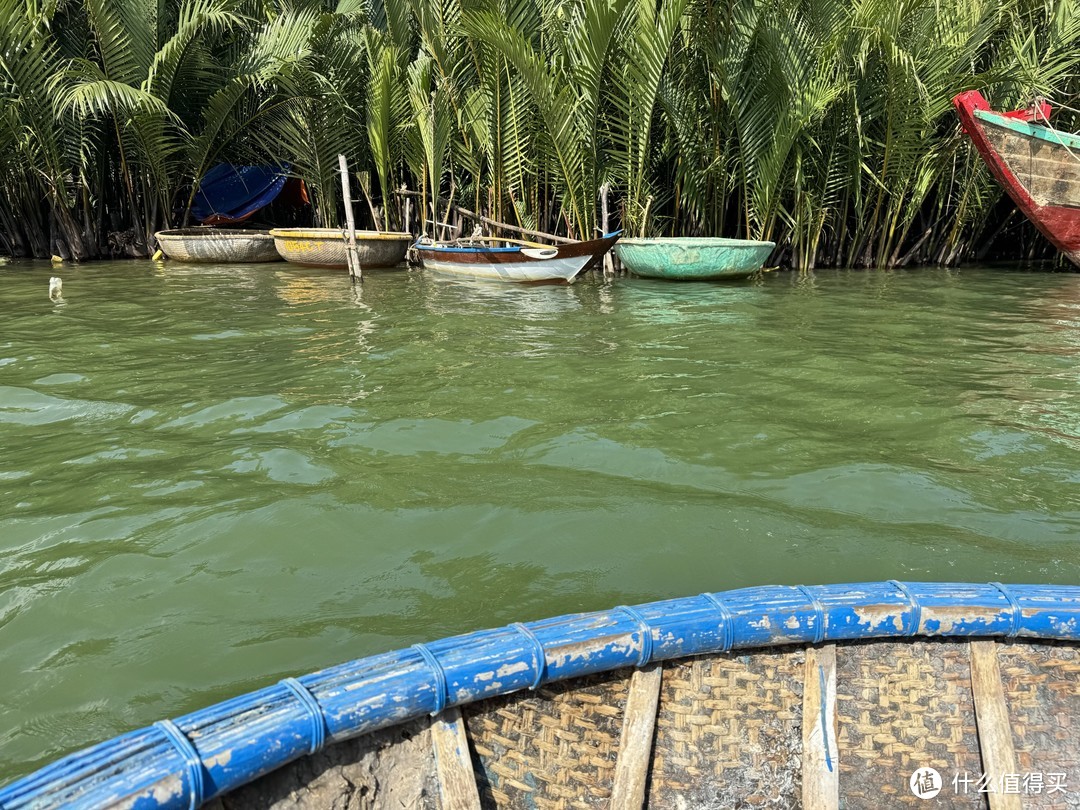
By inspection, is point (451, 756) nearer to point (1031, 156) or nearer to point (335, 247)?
point (1031, 156)

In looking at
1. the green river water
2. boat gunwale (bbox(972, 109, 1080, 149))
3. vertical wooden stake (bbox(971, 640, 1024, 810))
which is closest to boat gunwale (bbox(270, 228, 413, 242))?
the green river water

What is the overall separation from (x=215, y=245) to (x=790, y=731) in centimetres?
1294

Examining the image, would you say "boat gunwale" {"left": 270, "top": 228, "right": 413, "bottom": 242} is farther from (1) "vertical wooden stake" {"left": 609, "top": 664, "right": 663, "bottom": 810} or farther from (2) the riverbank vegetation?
(1) "vertical wooden stake" {"left": 609, "top": 664, "right": 663, "bottom": 810}

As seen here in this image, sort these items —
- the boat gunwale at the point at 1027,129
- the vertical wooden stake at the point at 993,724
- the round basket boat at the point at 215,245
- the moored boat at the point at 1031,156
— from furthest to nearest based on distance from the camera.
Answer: the round basket boat at the point at 215,245 < the moored boat at the point at 1031,156 < the boat gunwale at the point at 1027,129 < the vertical wooden stake at the point at 993,724

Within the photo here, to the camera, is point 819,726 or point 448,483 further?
point 448,483

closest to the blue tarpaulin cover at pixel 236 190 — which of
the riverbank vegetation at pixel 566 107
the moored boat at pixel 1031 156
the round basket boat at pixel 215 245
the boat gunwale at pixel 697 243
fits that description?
the riverbank vegetation at pixel 566 107

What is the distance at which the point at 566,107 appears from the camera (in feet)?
33.9

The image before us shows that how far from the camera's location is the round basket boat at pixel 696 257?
1006 centimetres

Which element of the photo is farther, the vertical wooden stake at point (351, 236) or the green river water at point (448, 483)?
the vertical wooden stake at point (351, 236)

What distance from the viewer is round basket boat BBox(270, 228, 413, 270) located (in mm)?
11797

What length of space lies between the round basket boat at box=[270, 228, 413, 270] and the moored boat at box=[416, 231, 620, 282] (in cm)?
98

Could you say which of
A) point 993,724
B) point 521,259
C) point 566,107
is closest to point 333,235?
point 521,259

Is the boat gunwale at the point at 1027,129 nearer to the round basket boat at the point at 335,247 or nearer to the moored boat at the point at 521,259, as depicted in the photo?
the moored boat at the point at 521,259

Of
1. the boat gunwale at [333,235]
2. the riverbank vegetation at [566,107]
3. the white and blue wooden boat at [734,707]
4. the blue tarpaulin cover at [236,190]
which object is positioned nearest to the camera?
the white and blue wooden boat at [734,707]
